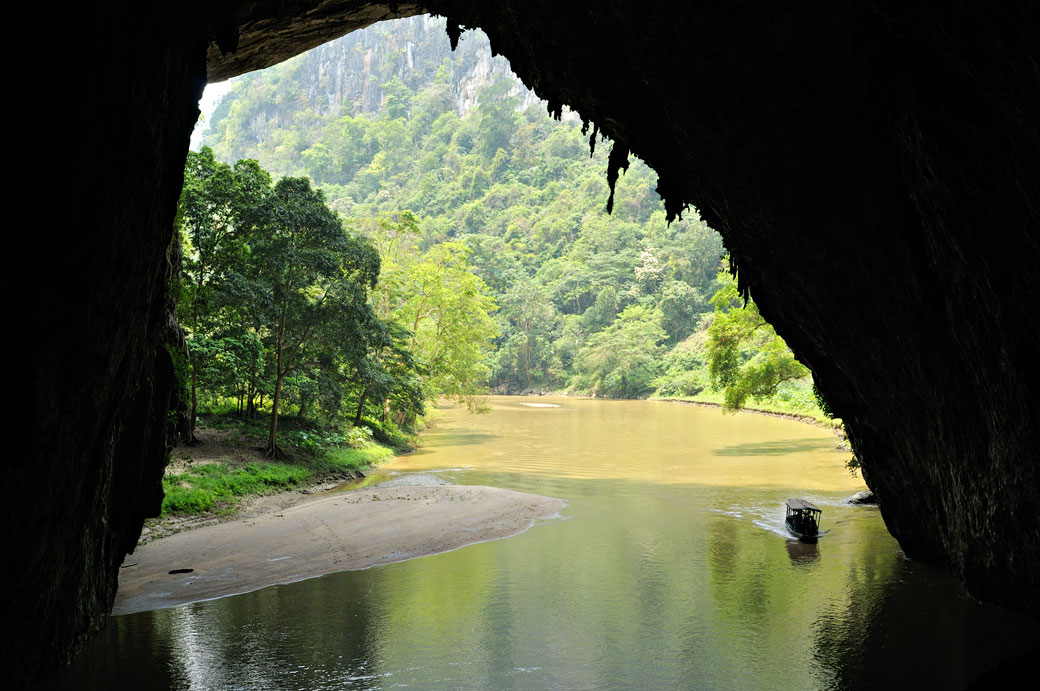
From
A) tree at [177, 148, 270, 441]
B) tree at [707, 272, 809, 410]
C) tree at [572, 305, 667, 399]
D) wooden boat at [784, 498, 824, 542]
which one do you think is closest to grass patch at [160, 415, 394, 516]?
tree at [177, 148, 270, 441]

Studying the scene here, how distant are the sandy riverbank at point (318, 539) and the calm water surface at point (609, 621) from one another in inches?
27.4

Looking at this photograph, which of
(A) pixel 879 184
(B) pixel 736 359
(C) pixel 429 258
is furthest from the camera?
(C) pixel 429 258

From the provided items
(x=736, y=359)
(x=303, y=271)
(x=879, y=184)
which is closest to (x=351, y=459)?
(x=303, y=271)

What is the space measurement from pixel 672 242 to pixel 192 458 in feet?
238

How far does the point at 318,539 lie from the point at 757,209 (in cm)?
1100

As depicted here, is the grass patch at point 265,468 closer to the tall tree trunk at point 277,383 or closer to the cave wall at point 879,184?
the tall tree trunk at point 277,383

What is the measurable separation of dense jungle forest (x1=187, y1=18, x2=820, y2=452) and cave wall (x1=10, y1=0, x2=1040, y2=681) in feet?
14.0

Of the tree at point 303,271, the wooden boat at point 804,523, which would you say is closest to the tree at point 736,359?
the tree at point 303,271

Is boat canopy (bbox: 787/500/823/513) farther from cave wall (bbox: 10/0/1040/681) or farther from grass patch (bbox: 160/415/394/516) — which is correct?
grass patch (bbox: 160/415/394/516)

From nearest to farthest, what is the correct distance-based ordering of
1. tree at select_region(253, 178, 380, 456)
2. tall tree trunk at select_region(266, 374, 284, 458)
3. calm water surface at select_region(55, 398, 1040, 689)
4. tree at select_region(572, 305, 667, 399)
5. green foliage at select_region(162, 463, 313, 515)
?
calm water surface at select_region(55, 398, 1040, 689), green foliage at select_region(162, 463, 313, 515), tree at select_region(253, 178, 380, 456), tall tree trunk at select_region(266, 374, 284, 458), tree at select_region(572, 305, 667, 399)

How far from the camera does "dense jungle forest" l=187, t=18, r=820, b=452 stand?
2227 cm

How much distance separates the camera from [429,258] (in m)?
40.1

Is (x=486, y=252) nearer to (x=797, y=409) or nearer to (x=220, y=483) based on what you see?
(x=797, y=409)

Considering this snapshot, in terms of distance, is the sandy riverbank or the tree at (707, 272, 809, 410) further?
the tree at (707, 272, 809, 410)
